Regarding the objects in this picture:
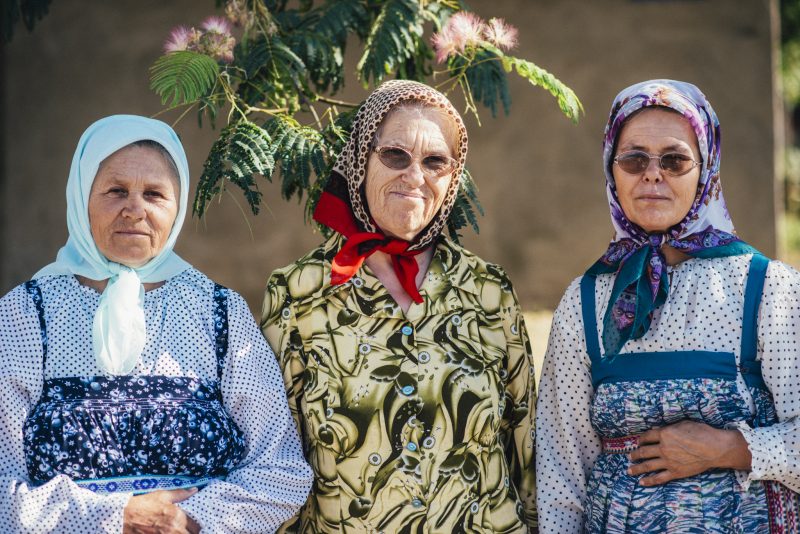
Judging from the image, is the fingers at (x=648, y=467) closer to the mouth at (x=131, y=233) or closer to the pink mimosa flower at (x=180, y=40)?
the mouth at (x=131, y=233)

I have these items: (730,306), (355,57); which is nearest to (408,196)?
(730,306)

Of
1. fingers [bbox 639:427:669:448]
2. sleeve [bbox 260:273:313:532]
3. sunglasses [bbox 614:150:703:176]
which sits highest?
sunglasses [bbox 614:150:703:176]

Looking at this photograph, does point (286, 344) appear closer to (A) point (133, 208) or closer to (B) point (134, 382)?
(B) point (134, 382)

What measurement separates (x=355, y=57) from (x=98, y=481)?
4.63m

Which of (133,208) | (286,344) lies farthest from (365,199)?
(133,208)

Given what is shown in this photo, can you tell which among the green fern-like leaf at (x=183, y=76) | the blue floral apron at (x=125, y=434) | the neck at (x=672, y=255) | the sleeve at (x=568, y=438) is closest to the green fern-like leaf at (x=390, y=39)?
the green fern-like leaf at (x=183, y=76)

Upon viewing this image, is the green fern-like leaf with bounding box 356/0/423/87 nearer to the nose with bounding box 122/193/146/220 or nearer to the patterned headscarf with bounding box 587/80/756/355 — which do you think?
the patterned headscarf with bounding box 587/80/756/355

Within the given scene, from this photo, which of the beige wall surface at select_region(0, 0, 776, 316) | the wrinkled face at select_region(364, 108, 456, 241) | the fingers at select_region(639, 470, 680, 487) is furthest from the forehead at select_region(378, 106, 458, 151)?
the beige wall surface at select_region(0, 0, 776, 316)

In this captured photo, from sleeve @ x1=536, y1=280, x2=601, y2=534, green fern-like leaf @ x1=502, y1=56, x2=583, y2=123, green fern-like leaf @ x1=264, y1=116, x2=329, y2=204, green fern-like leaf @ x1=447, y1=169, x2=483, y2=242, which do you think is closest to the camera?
sleeve @ x1=536, y1=280, x2=601, y2=534

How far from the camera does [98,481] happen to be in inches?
126

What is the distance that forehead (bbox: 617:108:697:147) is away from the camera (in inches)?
136

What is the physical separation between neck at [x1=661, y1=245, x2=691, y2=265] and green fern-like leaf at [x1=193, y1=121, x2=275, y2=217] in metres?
1.42

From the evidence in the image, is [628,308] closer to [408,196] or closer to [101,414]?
[408,196]

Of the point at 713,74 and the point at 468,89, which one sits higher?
the point at 713,74
